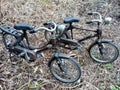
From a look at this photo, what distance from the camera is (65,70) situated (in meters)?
3.38

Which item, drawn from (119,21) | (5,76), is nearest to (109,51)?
(119,21)

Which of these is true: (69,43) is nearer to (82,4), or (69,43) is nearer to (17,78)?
(17,78)

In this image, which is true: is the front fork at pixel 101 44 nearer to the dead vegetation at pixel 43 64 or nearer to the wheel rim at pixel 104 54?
the wheel rim at pixel 104 54

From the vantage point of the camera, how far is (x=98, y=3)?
5.44 meters

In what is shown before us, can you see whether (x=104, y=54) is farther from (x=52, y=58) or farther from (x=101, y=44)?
(x=52, y=58)

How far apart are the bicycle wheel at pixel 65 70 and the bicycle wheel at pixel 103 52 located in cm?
55

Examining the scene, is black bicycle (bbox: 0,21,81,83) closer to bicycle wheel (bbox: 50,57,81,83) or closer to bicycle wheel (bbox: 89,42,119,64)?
bicycle wheel (bbox: 50,57,81,83)

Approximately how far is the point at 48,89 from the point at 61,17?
6.20 ft

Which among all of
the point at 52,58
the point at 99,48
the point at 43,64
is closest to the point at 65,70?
the point at 52,58

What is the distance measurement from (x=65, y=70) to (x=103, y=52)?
751 millimetres

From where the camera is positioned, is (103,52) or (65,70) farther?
(103,52)

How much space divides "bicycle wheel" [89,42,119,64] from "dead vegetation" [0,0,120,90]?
96 millimetres

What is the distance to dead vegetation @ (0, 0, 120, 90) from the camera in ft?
11.1

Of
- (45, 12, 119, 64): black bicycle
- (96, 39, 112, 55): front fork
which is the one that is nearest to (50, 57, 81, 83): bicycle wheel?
(45, 12, 119, 64): black bicycle
